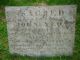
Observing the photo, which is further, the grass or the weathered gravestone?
the grass

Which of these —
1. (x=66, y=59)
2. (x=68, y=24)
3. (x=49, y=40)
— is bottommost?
(x=66, y=59)

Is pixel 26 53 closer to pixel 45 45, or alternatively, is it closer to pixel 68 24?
pixel 45 45

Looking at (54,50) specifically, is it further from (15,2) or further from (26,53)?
(15,2)

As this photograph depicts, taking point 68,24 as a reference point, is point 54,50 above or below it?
below

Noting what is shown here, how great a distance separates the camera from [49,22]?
4.05m

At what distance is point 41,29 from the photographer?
13.4 feet

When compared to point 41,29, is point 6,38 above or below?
below

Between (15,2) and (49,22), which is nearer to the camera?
(49,22)

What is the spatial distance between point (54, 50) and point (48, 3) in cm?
268

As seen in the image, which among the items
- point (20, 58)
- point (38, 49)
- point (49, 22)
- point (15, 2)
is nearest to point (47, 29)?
point (49, 22)

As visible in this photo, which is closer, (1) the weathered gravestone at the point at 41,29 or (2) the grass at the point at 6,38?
(1) the weathered gravestone at the point at 41,29

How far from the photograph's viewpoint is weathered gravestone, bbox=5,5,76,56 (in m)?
4.00

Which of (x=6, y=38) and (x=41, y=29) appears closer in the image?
(x=41, y=29)

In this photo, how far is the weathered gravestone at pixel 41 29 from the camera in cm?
400
